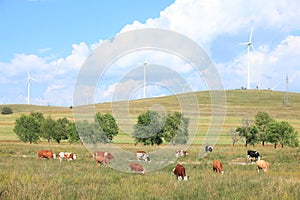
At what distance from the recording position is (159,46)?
18.8 metres

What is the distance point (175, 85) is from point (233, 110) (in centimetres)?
10800

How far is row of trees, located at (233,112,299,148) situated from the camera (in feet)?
230

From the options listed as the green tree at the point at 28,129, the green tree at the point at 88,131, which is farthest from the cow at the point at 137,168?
the green tree at the point at 28,129

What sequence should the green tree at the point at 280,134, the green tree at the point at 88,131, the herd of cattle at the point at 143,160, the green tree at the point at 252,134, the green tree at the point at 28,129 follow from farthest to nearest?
the green tree at the point at 28,129
the green tree at the point at 252,134
the green tree at the point at 280,134
the green tree at the point at 88,131
the herd of cattle at the point at 143,160

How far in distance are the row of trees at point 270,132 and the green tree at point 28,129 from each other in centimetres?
3649

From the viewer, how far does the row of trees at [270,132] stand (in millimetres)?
70125

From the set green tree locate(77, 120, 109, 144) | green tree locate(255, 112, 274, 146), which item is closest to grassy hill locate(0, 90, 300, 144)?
green tree locate(255, 112, 274, 146)

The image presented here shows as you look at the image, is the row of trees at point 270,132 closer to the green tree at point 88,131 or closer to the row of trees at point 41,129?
the row of trees at point 41,129

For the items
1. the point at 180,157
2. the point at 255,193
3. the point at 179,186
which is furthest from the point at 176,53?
the point at 180,157

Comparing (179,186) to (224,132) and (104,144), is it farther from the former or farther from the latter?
(224,132)

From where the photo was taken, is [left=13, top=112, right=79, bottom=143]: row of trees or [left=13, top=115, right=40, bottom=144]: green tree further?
[left=13, top=115, right=40, bottom=144]: green tree

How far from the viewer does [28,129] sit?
77438mm

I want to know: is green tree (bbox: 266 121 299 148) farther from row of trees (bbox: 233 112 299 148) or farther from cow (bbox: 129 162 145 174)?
cow (bbox: 129 162 145 174)

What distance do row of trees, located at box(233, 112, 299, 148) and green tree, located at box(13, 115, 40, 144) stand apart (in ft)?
120
